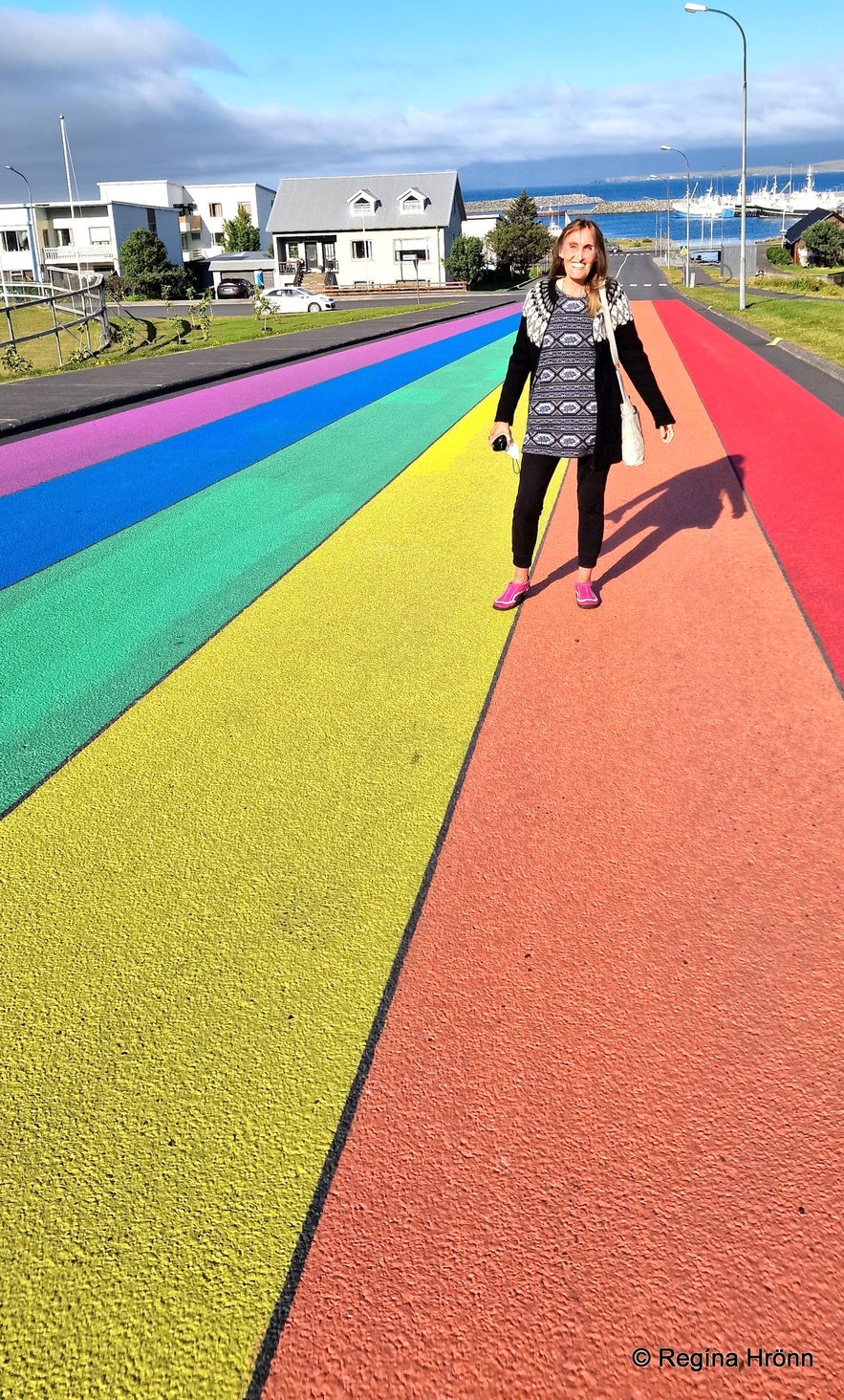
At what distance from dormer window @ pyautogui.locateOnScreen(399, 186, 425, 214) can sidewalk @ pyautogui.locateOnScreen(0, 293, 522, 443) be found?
52.1 metres

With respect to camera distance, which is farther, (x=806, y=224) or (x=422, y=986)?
(x=806, y=224)

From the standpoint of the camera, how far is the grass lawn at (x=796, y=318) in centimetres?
2050

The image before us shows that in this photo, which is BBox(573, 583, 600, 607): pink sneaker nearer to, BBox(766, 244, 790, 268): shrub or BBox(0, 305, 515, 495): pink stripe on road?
BBox(0, 305, 515, 495): pink stripe on road

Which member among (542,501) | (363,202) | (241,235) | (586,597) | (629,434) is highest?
(363,202)

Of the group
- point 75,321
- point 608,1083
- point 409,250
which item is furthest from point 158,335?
point 409,250

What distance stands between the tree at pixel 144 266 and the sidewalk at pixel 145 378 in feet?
154

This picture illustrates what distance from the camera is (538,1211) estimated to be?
7.42 ft

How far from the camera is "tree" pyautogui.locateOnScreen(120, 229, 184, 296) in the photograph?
70.1m

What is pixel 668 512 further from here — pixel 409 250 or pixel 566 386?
pixel 409 250

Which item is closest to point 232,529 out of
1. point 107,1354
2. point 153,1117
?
point 153,1117

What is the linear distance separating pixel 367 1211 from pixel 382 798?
185cm

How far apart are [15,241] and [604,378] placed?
93.4 m

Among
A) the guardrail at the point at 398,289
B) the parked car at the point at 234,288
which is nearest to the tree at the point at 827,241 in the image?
the guardrail at the point at 398,289

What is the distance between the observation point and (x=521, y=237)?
75125mm
